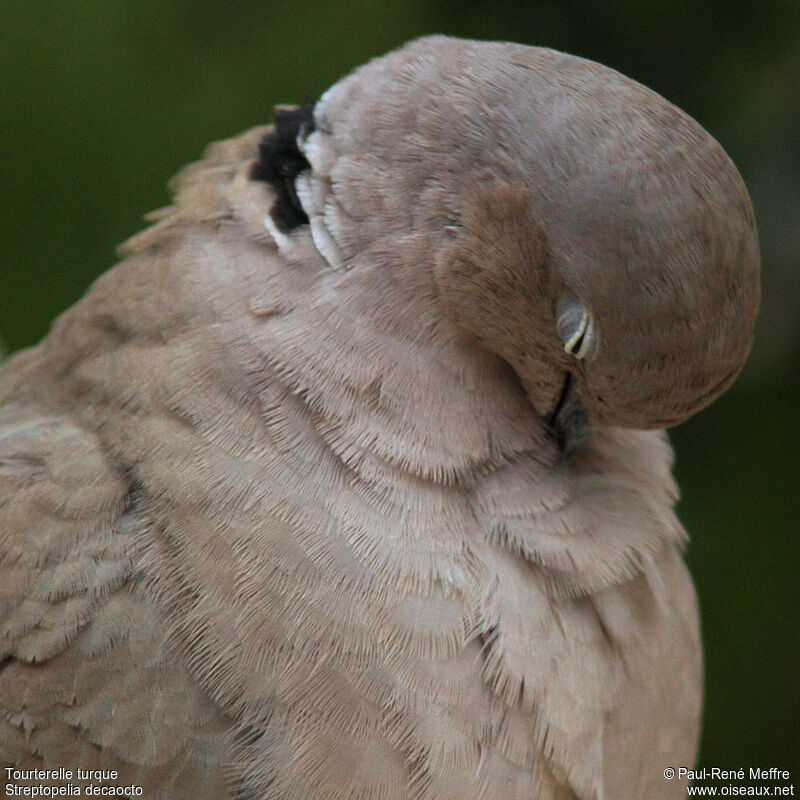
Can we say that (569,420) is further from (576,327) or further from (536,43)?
(536,43)

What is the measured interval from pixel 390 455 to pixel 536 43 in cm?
177

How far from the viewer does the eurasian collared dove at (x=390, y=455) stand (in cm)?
125

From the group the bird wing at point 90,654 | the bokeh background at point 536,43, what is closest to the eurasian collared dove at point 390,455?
the bird wing at point 90,654

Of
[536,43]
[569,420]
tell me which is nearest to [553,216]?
[569,420]

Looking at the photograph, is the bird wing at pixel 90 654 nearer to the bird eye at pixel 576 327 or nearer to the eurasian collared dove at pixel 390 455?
the eurasian collared dove at pixel 390 455

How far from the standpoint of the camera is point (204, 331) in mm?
1423

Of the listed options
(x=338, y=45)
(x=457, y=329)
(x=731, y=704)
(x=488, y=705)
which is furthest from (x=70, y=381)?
(x=731, y=704)

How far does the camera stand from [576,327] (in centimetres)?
127

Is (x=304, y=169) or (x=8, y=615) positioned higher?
(x=304, y=169)

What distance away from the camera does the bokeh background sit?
2604mm

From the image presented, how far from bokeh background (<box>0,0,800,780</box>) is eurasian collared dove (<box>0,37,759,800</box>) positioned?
4.70 ft

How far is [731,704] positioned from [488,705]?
198cm

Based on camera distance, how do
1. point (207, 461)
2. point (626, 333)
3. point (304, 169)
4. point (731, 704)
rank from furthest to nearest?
1. point (731, 704)
2. point (304, 169)
3. point (207, 461)
4. point (626, 333)

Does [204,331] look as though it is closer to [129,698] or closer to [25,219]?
[129,698]
